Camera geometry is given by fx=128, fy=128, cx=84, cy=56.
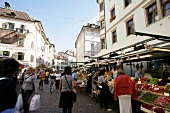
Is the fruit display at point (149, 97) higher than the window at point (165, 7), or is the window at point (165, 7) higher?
the window at point (165, 7)

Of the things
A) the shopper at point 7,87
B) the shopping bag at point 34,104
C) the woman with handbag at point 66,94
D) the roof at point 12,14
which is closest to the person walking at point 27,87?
the shopping bag at point 34,104

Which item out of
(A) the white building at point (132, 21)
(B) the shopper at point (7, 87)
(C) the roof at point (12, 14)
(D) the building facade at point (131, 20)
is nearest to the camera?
(B) the shopper at point (7, 87)

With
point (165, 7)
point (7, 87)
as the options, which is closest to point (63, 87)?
point (7, 87)

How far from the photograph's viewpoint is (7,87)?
71.8 inches

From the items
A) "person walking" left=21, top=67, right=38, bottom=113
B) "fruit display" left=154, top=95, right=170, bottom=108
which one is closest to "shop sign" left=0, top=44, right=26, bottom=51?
"person walking" left=21, top=67, right=38, bottom=113

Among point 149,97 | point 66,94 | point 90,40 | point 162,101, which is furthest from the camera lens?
point 90,40

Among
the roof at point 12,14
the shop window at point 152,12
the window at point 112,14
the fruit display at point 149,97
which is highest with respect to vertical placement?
the roof at point 12,14

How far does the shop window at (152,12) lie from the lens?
33.6 feet

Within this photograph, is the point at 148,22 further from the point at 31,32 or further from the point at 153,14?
the point at 31,32

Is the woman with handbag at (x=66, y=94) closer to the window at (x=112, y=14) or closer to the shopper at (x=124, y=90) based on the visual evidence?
the shopper at (x=124, y=90)

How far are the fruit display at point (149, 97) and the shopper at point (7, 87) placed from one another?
526cm

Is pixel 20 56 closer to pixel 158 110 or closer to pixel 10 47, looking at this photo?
pixel 10 47

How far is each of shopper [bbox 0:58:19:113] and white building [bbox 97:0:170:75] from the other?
5.98 m

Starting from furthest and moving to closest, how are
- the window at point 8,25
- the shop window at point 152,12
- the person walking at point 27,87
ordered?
the window at point 8,25 → the shop window at point 152,12 → the person walking at point 27,87
